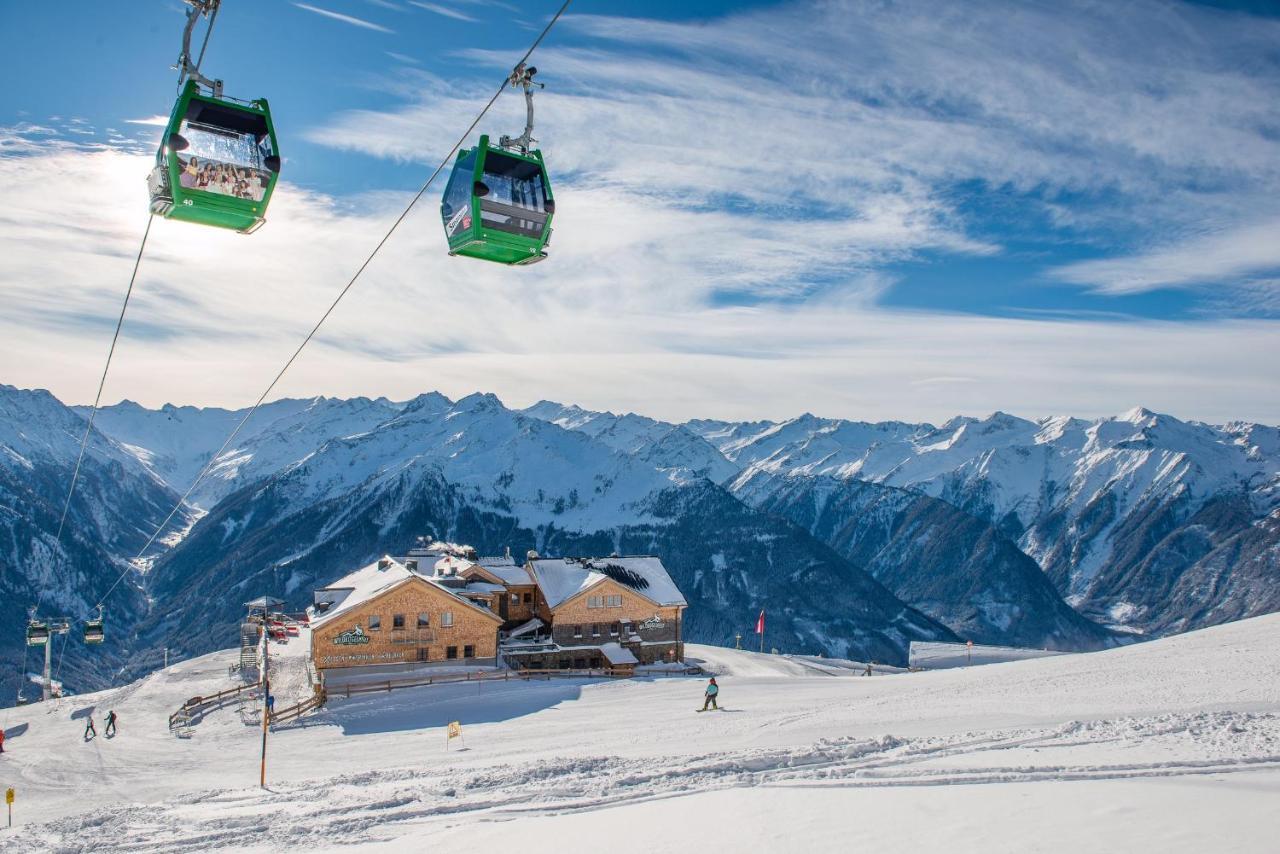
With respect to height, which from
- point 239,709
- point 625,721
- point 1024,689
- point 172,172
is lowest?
point 239,709

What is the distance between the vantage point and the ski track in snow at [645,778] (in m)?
17.8

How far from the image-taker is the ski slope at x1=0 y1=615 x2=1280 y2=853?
46.6 feet

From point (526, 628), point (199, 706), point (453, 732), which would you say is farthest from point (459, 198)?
point (526, 628)

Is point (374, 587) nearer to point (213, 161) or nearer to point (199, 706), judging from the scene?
point (199, 706)

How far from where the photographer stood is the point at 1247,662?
30422 mm

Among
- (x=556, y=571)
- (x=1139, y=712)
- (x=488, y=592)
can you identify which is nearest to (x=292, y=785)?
(x=1139, y=712)

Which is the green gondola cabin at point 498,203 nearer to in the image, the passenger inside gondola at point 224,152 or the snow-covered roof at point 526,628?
the passenger inside gondola at point 224,152

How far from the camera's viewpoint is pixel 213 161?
1414 centimetres

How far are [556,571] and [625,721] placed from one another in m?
34.6

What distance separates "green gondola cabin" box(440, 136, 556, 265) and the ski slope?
10.9 m

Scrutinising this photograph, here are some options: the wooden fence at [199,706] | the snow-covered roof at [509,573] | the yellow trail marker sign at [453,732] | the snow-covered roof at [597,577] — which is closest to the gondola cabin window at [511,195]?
the yellow trail marker sign at [453,732]

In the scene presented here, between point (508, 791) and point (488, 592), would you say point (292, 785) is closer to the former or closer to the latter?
point (508, 791)

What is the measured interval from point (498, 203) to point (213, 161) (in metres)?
4.79

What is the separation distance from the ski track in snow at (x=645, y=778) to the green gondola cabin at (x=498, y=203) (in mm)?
11488
